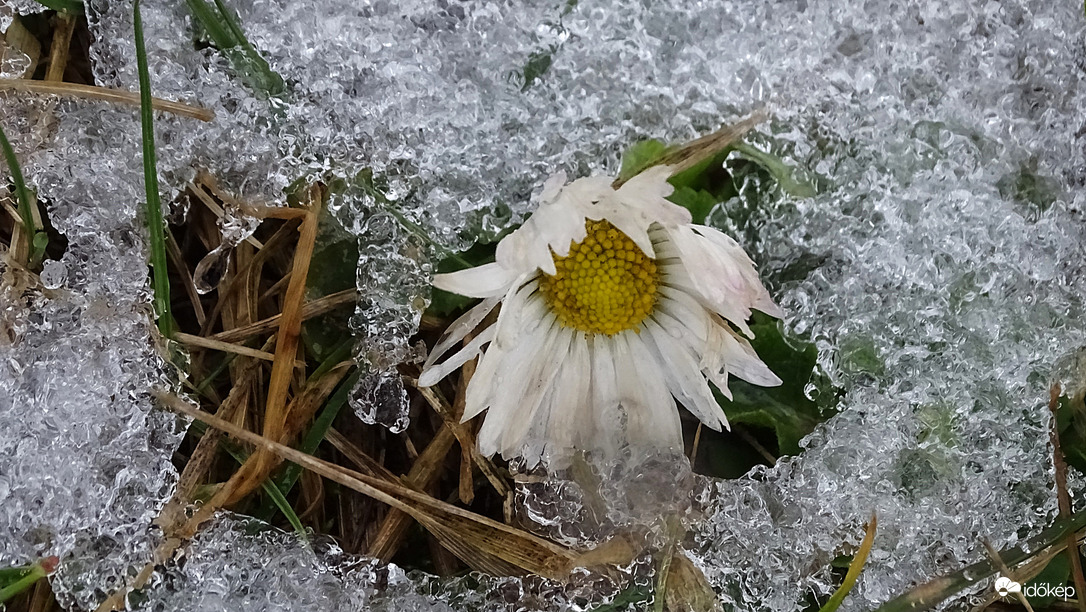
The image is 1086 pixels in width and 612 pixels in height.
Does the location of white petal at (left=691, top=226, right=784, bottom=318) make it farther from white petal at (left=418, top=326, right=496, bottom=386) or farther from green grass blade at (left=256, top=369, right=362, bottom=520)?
green grass blade at (left=256, top=369, right=362, bottom=520)

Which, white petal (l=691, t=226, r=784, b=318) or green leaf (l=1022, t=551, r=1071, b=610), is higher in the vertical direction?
white petal (l=691, t=226, r=784, b=318)

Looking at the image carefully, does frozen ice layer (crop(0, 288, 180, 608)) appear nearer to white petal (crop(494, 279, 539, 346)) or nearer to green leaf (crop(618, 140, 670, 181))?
white petal (crop(494, 279, 539, 346))

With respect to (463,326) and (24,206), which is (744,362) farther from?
(24,206)

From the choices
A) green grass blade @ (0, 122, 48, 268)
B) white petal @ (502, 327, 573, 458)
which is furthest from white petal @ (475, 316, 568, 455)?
green grass blade @ (0, 122, 48, 268)

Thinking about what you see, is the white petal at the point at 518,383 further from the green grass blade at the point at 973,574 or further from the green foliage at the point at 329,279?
the green grass blade at the point at 973,574

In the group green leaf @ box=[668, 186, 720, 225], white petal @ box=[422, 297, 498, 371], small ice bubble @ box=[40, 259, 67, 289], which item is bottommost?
white petal @ box=[422, 297, 498, 371]

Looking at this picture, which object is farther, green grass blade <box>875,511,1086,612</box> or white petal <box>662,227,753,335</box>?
green grass blade <box>875,511,1086,612</box>
